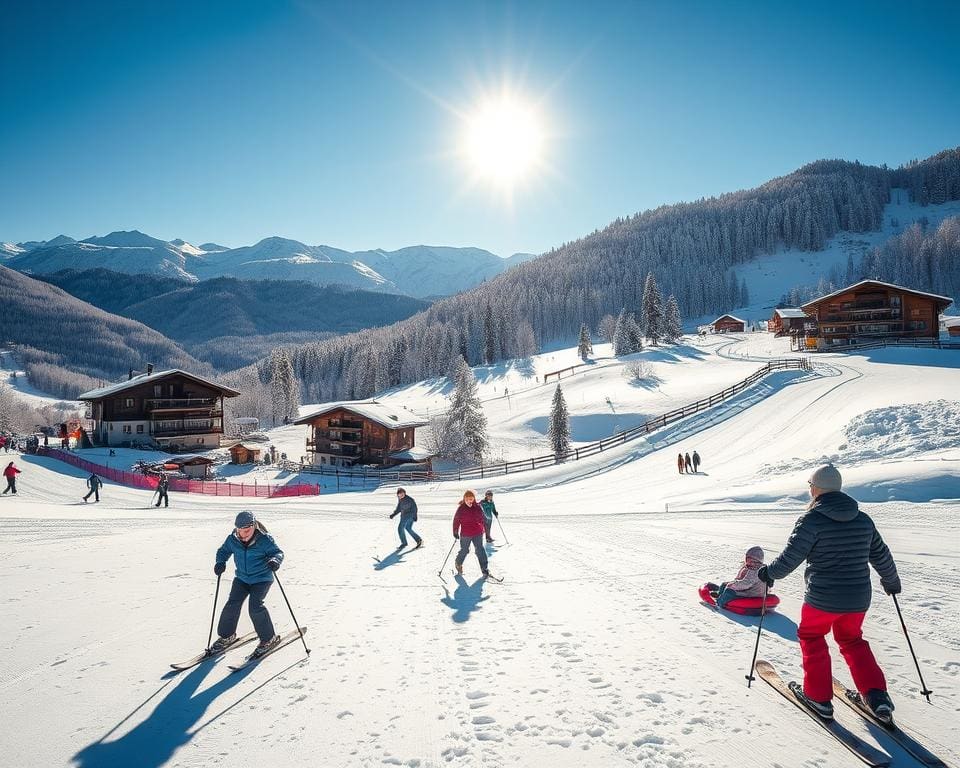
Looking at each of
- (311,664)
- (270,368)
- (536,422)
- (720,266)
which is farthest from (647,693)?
(720,266)

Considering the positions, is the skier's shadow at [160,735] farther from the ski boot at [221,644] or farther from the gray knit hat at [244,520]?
the gray knit hat at [244,520]

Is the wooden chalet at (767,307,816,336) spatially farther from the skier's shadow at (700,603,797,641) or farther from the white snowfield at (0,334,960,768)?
the skier's shadow at (700,603,797,641)

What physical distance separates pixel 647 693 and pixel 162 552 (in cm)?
1165

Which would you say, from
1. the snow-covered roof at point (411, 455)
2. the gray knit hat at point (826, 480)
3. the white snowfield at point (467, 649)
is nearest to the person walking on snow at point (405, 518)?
the white snowfield at point (467, 649)

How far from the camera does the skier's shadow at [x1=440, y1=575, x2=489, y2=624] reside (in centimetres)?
748

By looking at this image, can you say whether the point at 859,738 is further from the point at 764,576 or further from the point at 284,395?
the point at 284,395

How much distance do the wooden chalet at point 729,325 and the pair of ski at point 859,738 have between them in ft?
376

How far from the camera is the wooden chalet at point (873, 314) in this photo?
57875 millimetres

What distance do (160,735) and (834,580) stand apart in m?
6.34

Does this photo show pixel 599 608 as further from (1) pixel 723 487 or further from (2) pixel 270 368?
(2) pixel 270 368

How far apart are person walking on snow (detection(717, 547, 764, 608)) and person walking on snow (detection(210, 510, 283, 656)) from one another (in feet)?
20.9

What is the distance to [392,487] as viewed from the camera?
3641 centimetres

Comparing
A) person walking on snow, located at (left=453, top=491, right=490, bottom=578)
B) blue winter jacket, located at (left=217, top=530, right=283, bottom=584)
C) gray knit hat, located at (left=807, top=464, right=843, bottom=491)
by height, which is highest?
gray knit hat, located at (left=807, top=464, right=843, bottom=491)

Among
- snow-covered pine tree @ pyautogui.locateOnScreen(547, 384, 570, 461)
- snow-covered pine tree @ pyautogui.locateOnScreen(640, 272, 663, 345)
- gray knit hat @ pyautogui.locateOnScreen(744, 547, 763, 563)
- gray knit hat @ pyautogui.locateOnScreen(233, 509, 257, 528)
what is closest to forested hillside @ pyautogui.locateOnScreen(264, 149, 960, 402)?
snow-covered pine tree @ pyautogui.locateOnScreen(640, 272, 663, 345)
